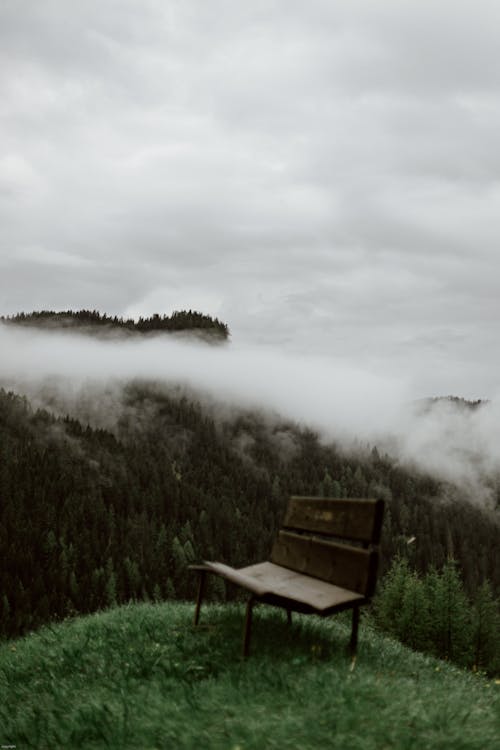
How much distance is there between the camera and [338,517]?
861cm

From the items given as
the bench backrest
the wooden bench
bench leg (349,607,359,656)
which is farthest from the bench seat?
bench leg (349,607,359,656)

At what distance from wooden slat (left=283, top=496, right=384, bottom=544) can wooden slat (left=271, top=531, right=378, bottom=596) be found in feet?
0.54

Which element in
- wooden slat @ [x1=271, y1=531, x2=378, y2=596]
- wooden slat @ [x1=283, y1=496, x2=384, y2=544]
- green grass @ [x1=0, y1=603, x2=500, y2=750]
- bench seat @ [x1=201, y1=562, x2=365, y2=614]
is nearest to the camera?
green grass @ [x1=0, y1=603, x2=500, y2=750]

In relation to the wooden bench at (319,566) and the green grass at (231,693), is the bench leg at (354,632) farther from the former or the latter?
the green grass at (231,693)

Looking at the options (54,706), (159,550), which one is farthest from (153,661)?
(159,550)

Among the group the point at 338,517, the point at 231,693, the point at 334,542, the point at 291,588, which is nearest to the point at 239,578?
the point at 291,588

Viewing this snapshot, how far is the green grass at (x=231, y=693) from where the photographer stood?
5398 mm

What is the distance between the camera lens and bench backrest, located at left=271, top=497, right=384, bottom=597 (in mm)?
7789

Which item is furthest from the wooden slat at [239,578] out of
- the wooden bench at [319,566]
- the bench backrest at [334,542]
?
the bench backrest at [334,542]

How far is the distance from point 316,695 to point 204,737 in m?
1.23

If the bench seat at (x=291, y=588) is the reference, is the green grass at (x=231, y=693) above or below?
below

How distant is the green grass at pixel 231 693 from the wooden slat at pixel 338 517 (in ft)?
4.78

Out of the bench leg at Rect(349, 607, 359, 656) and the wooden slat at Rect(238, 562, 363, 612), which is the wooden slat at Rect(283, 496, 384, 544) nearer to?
the wooden slat at Rect(238, 562, 363, 612)

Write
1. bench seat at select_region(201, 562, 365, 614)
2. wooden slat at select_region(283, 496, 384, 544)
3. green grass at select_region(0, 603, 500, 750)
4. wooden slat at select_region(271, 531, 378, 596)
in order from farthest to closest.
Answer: wooden slat at select_region(283, 496, 384, 544) → wooden slat at select_region(271, 531, 378, 596) → bench seat at select_region(201, 562, 365, 614) → green grass at select_region(0, 603, 500, 750)
